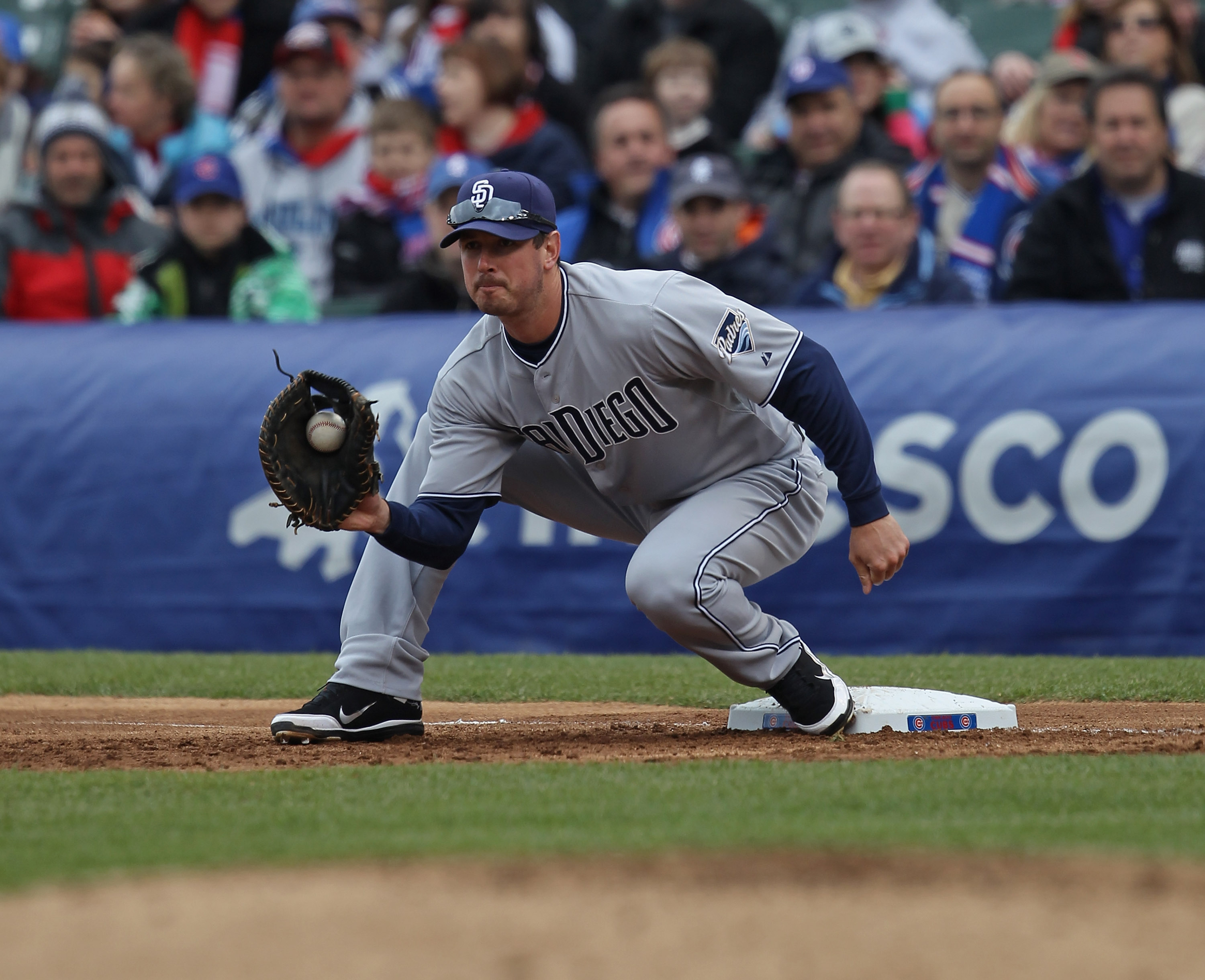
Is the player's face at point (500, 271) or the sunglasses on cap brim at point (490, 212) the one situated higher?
the sunglasses on cap brim at point (490, 212)

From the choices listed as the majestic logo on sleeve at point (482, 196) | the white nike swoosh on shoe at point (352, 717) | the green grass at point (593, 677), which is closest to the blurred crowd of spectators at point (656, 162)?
the green grass at point (593, 677)

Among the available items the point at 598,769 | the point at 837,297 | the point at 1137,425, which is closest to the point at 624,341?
the point at 598,769

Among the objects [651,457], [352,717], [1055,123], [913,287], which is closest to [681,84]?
[1055,123]

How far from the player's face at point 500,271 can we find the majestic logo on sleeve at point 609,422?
37 centimetres

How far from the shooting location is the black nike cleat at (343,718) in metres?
5.15

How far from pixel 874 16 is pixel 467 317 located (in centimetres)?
427

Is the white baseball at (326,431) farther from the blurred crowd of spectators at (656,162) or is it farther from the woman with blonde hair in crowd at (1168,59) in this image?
the woman with blonde hair in crowd at (1168,59)

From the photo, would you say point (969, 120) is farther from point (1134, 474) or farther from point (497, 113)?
point (497, 113)

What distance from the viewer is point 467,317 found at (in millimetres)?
8508

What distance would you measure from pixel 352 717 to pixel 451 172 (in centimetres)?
463

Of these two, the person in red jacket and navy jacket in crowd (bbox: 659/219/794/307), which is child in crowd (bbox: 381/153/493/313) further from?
the person in red jacket

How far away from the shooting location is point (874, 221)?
838cm

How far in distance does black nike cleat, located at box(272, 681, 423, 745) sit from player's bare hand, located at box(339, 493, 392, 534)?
0.71m

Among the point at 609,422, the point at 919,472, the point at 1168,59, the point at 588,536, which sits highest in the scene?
the point at 1168,59
